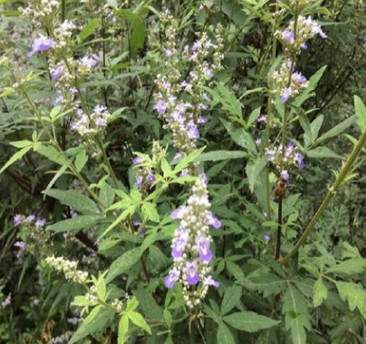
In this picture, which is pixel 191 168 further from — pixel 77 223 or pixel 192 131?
pixel 77 223

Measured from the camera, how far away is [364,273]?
101 inches

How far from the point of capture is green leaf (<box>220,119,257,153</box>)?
2.20 metres

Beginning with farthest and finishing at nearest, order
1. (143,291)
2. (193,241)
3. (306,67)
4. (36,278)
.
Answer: (36,278) < (306,67) < (143,291) < (193,241)

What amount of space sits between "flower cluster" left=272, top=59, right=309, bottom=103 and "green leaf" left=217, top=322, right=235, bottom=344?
2.76 feet

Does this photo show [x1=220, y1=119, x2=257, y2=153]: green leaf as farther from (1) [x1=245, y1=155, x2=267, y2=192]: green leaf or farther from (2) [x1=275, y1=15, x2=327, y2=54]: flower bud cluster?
(2) [x1=275, y1=15, x2=327, y2=54]: flower bud cluster

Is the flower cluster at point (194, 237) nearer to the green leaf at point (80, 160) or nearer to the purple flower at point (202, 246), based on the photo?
the purple flower at point (202, 246)

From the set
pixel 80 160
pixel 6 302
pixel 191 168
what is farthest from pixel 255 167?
pixel 6 302

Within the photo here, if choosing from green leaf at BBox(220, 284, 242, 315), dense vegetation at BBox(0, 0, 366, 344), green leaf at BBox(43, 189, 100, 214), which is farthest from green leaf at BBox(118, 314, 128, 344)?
green leaf at BBox(43, 189, 100, 214)

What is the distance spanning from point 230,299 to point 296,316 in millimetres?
248

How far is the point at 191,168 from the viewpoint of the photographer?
7.06 ft

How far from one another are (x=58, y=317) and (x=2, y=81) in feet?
9.34

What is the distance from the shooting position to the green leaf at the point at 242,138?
220 centimetres

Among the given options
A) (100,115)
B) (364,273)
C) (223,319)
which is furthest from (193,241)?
(364,273)

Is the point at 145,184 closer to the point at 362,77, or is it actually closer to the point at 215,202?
the point at 215,202
